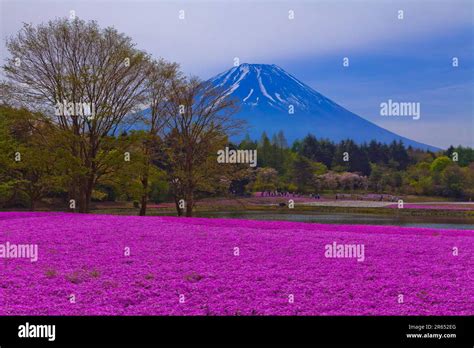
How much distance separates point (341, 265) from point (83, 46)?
27.8 metres

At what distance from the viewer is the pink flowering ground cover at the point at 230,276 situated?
9625 mm

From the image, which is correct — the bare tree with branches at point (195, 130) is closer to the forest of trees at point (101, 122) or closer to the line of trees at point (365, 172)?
the forest of trees at point (101, 122)

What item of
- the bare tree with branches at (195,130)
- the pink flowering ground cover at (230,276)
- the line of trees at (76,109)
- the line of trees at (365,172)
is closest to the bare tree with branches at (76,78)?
the line of trees at (76,109)

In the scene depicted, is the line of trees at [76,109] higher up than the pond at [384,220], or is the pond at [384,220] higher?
the line of trees at [76,109]

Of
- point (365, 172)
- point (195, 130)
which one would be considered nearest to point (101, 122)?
point (195, 130)

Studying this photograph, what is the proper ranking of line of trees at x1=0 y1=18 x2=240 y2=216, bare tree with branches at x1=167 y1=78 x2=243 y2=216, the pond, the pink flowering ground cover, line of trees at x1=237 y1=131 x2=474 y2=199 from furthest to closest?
1. line of trees at x1=237 y1=131 x2=474 y2=199
2. the pond
3. bare tree with branches at x1=167 y1=78 x2=243 y2=216
4. line of trees at x1=0 y1=18 x2=240 y2=216
5. the pink flowering ground cover

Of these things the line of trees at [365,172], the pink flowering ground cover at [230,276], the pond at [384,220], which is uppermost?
the line of trees at [365,172]

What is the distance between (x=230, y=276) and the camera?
11.9m

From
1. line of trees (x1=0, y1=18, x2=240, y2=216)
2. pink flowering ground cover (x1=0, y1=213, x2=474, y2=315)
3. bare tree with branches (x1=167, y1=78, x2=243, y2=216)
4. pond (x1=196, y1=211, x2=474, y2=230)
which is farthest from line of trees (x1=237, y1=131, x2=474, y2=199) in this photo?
pink flowering ground cover (x1=0, y1=213, x2=474, y2=315)

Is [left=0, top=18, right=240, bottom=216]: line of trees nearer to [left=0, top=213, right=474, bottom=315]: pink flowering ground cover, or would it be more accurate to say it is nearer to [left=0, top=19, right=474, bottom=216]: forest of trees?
[left=0, top=19, right=474, bottom=216]: forest of trees

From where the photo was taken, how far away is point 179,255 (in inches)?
565

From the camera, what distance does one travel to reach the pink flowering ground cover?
9.62m

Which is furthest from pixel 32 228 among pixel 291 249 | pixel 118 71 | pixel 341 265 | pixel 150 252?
pixel 118 71

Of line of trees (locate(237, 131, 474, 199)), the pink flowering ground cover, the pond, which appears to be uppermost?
line of trees (locate(237, 131, 474, 199))
